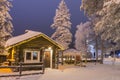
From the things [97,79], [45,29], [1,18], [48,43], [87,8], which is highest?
[45,29]

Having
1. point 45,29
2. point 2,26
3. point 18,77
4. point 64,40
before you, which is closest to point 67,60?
point 64,40

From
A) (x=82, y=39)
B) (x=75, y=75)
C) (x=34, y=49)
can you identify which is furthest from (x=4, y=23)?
(x=82, y=39)

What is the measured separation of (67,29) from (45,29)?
337 ft

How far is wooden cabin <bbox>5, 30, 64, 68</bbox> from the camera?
3066 cm

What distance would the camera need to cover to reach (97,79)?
21141 millimetres

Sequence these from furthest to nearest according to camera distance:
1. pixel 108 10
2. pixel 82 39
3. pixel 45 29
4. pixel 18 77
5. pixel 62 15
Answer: pixel 45 29 → pixel 82 39 → pixel 62 15 → pixel 18 77 → pixel 108 10

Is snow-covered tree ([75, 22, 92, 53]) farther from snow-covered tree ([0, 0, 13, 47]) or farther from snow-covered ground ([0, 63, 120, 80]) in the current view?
snow-covered ground ([0, 63, 120, 80])

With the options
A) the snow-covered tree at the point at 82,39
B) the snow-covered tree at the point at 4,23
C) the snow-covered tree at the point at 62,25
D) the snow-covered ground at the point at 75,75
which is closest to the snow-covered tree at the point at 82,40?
the snow-covered tree at the point at 82,39

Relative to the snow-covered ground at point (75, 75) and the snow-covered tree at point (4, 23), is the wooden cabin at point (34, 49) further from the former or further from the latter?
the snow-covered ground at point (75, 75)

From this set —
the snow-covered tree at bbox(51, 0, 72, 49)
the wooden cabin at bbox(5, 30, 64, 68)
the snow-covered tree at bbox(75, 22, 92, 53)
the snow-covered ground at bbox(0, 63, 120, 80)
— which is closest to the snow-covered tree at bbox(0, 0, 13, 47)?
the wooden cabin at bbox(5, 30, 64, 68)

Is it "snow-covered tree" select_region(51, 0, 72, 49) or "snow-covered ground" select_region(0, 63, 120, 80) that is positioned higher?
"snow-covered tree" select_region(51, 0, 72, 49)

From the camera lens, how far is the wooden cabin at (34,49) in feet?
101

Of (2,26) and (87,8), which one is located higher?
(87,8)

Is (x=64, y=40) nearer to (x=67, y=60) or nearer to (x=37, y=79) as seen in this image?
(x=67, y=60)
